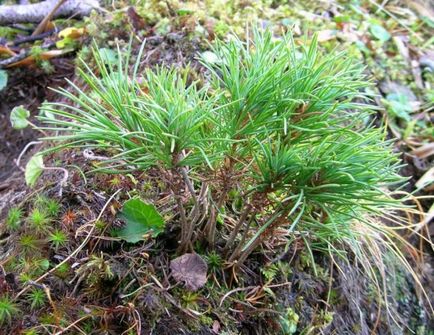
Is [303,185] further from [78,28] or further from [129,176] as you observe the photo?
[78,28]

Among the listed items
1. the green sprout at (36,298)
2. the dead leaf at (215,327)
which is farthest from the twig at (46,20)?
the dead leaf at (215,327)

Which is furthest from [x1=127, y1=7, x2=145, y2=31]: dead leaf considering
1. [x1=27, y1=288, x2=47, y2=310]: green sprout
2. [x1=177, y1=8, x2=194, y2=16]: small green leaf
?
[x1=27, y1=288, x2=47, y2=310]: green sprout

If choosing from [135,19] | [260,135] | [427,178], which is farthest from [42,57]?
[427,178]

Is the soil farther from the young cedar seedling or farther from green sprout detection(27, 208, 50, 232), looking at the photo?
the young cedar seedling

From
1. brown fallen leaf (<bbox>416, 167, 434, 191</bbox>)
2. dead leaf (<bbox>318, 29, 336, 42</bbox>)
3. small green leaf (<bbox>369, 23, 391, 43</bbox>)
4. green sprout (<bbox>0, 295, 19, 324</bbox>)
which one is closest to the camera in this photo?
green sprout (<bbox>0, 295, 19, 324</bbox>)

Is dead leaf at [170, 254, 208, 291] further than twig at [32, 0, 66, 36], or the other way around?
twig at [32, 0, 66, 36]

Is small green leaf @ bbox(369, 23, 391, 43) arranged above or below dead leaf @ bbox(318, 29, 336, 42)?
below

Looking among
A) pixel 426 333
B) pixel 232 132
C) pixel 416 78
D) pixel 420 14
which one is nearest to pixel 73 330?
pixel 232 132
